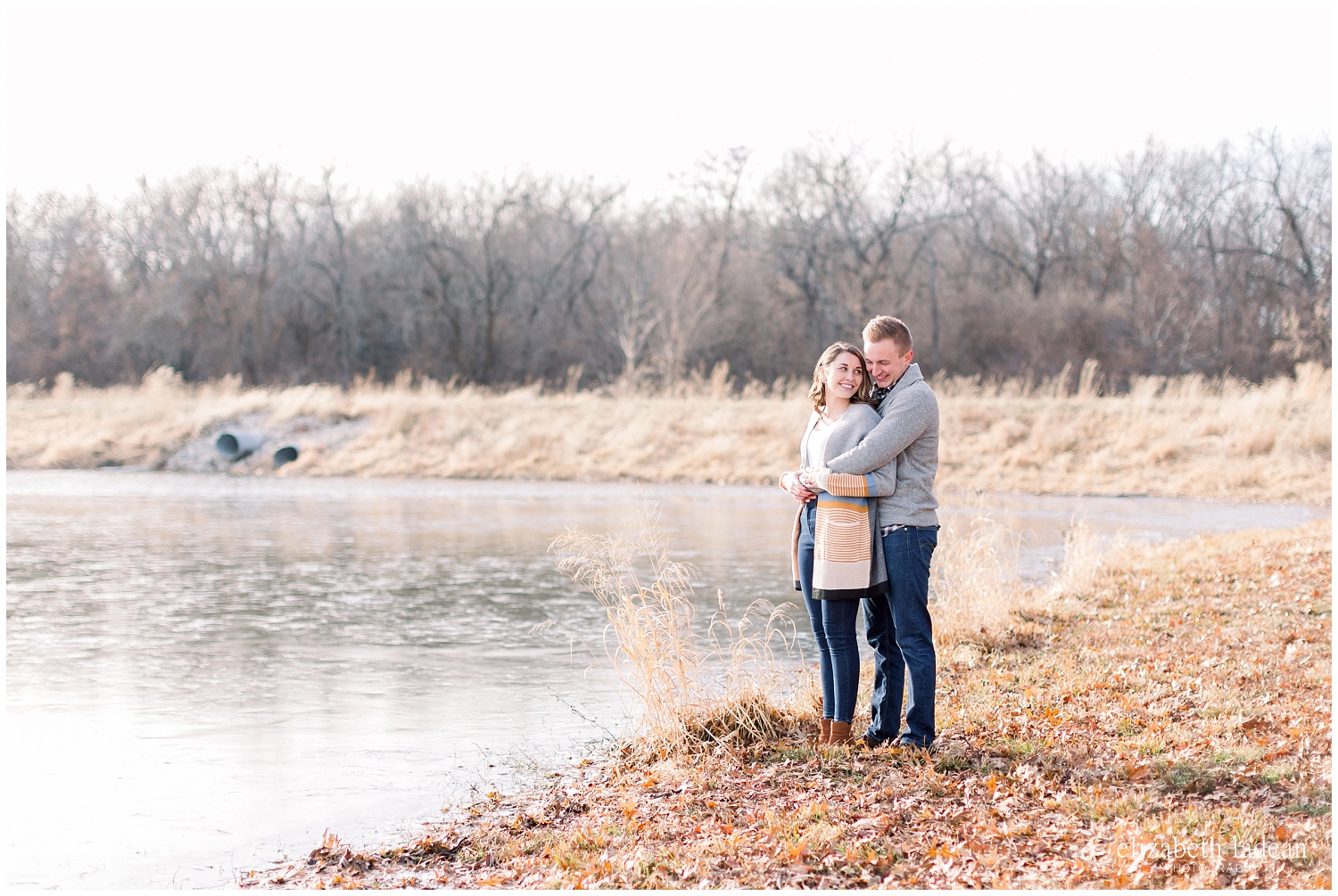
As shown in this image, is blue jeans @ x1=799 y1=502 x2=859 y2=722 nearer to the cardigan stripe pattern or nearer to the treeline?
the cardigan stripe pattern

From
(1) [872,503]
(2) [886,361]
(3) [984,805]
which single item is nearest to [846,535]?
(1) [872,503]

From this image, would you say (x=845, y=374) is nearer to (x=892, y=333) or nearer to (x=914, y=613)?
(x=892, y=333)

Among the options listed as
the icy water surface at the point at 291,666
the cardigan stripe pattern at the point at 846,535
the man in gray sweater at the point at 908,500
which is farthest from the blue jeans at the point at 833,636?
the icy water surface at the point at 291,666

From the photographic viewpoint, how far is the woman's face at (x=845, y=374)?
226 inches

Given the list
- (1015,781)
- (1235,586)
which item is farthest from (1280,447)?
(1015,781)

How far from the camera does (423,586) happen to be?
514 inches

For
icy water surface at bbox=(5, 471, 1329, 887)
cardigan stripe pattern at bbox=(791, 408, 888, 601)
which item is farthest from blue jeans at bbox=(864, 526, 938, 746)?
icy water surface at bbox=(5, 471, 1329, 887)

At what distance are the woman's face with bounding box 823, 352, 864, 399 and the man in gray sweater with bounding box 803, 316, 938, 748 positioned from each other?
0.40 feet

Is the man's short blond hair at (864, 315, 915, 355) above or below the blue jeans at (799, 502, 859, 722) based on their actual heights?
above

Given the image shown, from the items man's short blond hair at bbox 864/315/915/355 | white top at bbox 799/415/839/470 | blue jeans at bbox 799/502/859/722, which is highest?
man's short blond hair at bbox 864/315/915/355

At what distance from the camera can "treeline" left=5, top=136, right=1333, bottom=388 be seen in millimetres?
46219

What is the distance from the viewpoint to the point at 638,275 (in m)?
49.3

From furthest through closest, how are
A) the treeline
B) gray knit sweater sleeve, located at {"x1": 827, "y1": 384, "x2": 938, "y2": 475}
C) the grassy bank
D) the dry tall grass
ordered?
the treeline < the grassy bank < the dry tall grass < gray knit sweater sleeve, located at {"x1": 827, "y1": 384, "x2": 938, "y2": 475}

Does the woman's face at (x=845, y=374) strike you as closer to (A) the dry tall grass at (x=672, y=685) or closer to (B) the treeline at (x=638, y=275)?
(A) the dry tall grass at (x=672, y=685)
